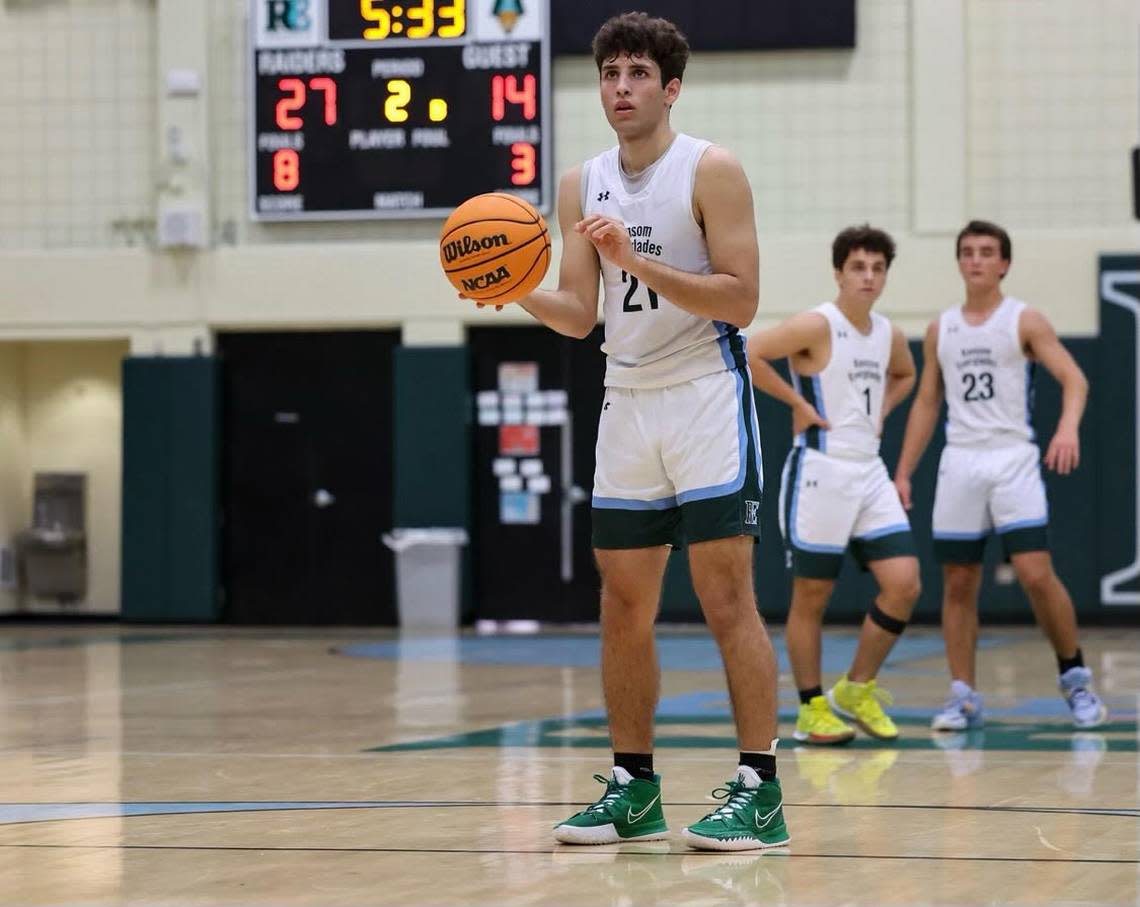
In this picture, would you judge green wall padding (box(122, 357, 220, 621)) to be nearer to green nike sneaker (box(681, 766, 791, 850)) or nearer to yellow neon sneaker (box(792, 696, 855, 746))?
yellow neon sneaker (box(792, 696, 855, 746))

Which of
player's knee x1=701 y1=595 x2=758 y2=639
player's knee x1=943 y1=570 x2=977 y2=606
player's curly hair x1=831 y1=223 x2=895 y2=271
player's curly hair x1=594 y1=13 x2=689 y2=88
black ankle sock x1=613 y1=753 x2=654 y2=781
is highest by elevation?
player's curly hair x1=594 y1=13 x2=689 y2=88

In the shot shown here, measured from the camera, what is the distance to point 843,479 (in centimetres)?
704

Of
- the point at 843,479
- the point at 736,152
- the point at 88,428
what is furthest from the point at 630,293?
the point at 88,428

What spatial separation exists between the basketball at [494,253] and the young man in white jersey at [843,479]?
261cm

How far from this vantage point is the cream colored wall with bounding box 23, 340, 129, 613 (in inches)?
649

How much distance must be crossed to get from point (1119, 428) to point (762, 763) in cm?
1079

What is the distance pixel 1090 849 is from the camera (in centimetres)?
424

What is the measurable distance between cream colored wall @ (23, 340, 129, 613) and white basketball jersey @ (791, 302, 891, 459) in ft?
34.3

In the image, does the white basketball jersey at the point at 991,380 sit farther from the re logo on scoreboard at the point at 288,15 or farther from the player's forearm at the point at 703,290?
the re logo on scoreboard at the point at 288,15

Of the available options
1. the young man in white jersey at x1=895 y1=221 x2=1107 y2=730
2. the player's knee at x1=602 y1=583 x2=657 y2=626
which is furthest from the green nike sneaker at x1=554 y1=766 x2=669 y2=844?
the young man in white jersey at x1=895 y1=221 x2=1107 y2=730

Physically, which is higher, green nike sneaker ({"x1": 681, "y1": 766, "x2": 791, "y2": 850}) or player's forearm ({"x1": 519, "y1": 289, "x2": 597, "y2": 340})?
player's forearm ({"x1": 519, "y1": 289, "x2": 597, "y2": 340})

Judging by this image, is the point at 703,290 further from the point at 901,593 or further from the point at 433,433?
the point at 433,433

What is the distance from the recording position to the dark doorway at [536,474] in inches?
603

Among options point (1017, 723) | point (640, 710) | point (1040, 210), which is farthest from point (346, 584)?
point (640, 710)
